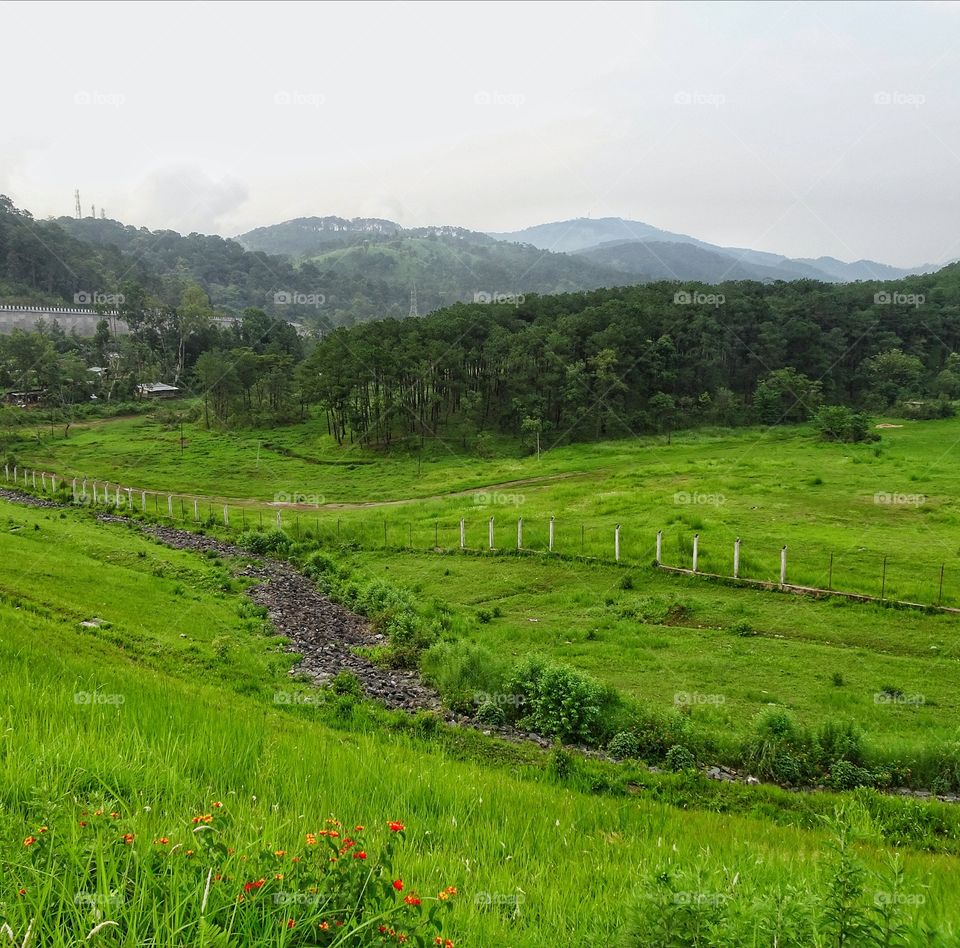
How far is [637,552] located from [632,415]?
48456 millimetres

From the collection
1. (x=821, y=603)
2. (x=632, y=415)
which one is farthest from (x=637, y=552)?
(x=632, y=415)

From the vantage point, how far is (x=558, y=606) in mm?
23469

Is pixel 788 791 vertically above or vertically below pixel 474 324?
below

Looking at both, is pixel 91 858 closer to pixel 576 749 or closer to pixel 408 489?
pixel 576 749
